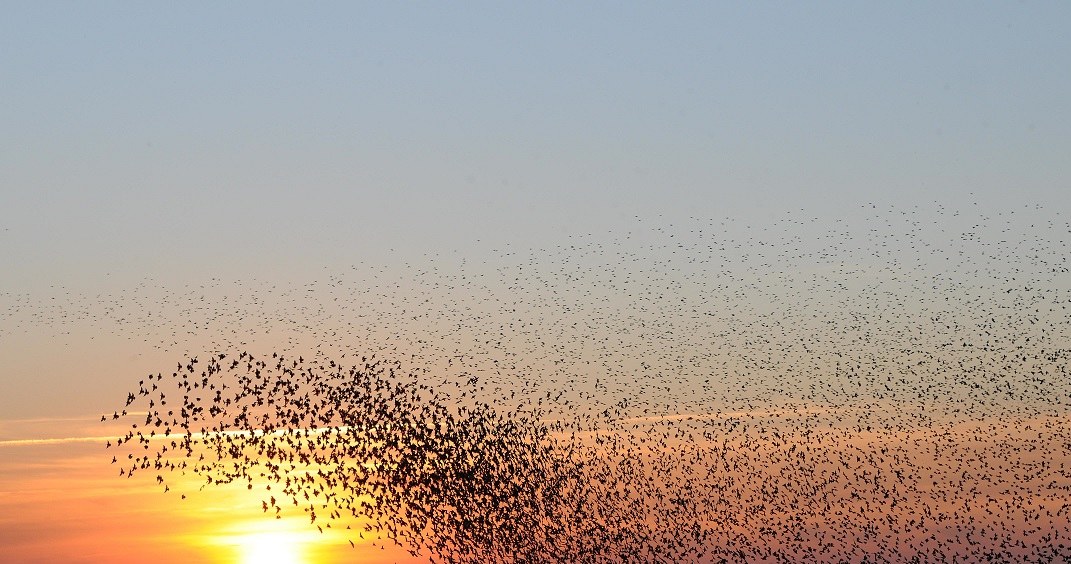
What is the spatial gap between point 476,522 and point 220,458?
19.8m

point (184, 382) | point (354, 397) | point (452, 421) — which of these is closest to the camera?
point (184, 382)

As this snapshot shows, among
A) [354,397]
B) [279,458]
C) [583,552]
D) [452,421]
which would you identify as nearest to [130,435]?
[279,458]

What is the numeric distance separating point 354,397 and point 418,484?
25.6 ft

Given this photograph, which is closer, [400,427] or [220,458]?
[220,458]

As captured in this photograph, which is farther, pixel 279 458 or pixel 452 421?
pixel 452 421

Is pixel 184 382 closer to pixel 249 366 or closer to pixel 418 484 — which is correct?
pixel 249 366

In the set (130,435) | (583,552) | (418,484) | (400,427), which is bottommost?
(583,552)

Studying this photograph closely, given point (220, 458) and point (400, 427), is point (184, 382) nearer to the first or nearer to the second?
point (220, 458)

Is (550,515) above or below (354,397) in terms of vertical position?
below

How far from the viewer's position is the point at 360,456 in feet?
182

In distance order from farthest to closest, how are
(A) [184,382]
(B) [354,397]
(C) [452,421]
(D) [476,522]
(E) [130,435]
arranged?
(D) [476,522]
(C) [452,421]
(B) [354,397]
(A) [184,382]
(E) [130,435]

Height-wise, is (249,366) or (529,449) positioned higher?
(249,366)

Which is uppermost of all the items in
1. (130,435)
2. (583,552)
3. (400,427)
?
(130,435)

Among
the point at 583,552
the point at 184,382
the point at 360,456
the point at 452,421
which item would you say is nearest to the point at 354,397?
the point at 360,456
